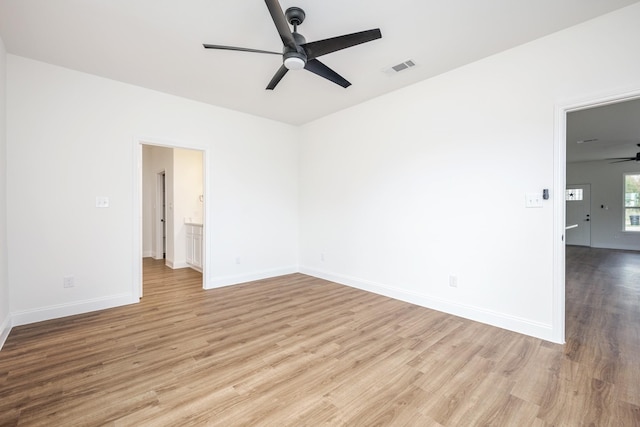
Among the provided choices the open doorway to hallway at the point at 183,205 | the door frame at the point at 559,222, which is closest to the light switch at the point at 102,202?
the open doorway to hallway at the point at 183,205

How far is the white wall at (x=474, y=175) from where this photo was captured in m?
2.46

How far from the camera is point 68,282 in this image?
10.3 feet

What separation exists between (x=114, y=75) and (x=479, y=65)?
4.18m

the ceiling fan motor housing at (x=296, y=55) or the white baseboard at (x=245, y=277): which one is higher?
the ceiling fan motor housing at (x=296, y=55)

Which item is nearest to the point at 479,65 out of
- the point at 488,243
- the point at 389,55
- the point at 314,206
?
the point at 389,55

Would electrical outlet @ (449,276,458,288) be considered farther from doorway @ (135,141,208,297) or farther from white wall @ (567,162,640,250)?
white wall @ (567,162,640,250)

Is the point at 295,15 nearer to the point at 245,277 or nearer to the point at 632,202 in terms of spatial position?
the point at 245,277

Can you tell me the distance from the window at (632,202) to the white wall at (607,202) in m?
0.11

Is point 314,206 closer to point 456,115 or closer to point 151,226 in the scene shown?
point 456,115

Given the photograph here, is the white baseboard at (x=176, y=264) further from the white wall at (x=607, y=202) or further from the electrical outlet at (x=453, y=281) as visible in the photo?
the white wall at (x=607, y=202)

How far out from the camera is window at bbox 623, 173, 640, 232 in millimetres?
8258

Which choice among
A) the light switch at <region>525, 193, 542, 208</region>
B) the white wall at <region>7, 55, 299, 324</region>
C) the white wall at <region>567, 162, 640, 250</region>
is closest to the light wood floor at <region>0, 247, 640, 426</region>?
the white wall at <region>7, 55, 299, 324</region>

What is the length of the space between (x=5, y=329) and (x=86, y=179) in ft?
5.42

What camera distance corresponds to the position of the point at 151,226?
6.95 meters
